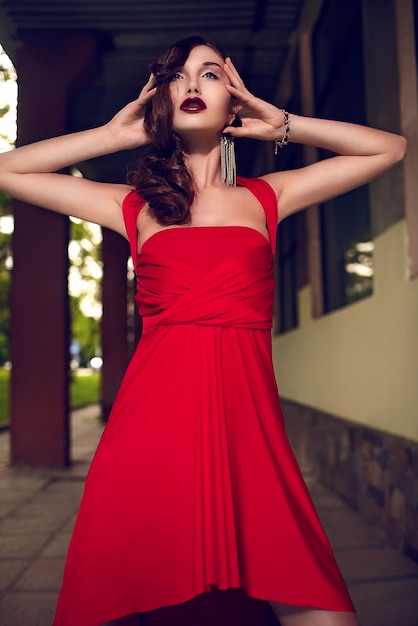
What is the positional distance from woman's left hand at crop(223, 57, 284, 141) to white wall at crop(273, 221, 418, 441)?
1652mm

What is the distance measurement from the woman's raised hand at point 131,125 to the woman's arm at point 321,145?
25cm

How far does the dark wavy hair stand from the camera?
5.55ft

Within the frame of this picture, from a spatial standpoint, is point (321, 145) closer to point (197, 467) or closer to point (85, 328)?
point (197, 467)

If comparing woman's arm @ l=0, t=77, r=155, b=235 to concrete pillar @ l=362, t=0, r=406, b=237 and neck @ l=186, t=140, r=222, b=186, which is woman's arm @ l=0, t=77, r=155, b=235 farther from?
concrete pillar @ l=362, t=0, r=406, b=237

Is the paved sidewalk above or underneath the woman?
underneath

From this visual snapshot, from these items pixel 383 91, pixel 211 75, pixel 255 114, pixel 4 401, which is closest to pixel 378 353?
pixel 383 91

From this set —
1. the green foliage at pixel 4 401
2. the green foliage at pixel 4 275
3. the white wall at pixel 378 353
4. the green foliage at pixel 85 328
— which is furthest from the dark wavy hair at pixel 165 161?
the green foliage at pixel 85 328

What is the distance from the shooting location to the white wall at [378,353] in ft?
10.4

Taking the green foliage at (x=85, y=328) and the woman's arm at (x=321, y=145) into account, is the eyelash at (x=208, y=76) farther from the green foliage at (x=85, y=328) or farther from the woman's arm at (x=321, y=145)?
the green foliage at (x=85, y=328)

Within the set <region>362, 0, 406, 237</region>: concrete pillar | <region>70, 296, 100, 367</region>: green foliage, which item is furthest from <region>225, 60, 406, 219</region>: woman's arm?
<region>70, 296, 100, 367</region>: green foliage

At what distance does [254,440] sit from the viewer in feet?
4.99

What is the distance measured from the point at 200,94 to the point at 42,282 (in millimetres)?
4709

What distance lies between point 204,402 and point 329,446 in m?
3.38

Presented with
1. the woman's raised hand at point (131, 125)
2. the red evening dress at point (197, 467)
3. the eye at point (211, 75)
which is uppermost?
the eye at point (211, 75)
